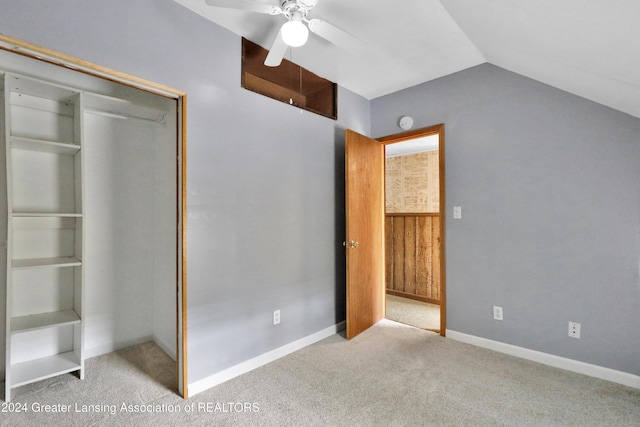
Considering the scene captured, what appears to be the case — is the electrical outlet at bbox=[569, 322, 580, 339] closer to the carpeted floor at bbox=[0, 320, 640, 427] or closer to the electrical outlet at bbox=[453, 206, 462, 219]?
the carpeted floor at bbox=[0, 320, 640, 427]

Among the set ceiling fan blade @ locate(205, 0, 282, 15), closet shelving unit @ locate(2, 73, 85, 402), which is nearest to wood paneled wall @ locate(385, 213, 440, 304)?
ceiling fan blade @ locate(205, 0, 282, 15)

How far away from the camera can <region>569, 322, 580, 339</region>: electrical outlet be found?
223 cm

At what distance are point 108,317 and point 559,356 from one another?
12.3ft

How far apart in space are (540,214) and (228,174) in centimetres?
248

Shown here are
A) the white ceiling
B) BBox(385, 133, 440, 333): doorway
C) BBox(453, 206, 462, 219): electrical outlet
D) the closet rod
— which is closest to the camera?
the white ceiling

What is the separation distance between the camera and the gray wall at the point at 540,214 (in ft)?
6.84

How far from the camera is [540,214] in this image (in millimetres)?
2389

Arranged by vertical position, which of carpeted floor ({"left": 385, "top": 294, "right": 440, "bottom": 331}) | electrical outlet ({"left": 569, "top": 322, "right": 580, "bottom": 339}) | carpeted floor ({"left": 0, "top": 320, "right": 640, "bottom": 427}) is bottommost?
carpeted floor ({"left": 385, "top": 294, "right": 440, "bottom": 331})

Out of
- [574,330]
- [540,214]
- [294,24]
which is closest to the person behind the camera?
[294,24]

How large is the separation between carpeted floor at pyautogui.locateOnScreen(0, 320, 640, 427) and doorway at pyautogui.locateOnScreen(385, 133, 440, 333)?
132 centimetres

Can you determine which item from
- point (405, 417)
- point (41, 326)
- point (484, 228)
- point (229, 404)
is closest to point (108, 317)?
point (41, 326)

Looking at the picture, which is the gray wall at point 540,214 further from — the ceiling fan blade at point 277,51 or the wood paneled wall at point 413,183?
the ceiling fan blade at point 277,51

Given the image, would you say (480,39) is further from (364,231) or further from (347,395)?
(347,395)

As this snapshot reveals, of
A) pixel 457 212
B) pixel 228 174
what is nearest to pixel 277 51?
pixel 228 174
